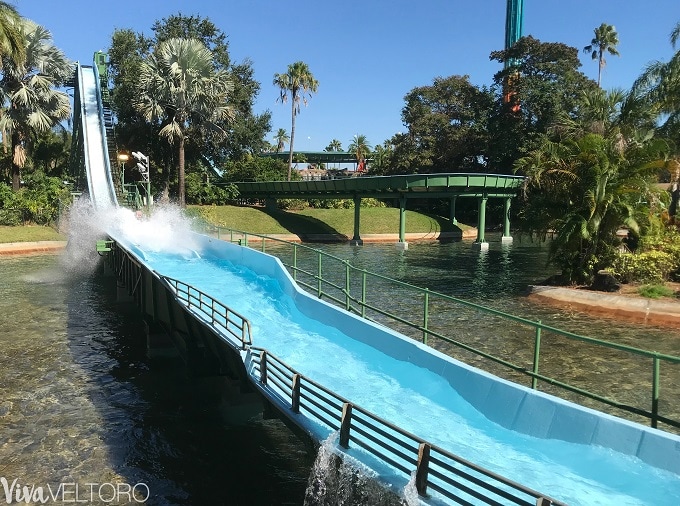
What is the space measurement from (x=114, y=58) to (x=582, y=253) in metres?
52.2

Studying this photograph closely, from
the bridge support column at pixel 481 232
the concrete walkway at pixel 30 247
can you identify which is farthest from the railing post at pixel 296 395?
the bridge support column at pixel 481 232

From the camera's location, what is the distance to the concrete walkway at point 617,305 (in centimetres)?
1786

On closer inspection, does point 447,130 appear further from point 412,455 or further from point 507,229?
point 412,455

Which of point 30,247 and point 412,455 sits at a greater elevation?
point 412,455

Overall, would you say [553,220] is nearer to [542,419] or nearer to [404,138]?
[542,419]

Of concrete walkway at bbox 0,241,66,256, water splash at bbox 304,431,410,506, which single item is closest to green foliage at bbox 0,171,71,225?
concrete walkway at bbox 0,241,66,256

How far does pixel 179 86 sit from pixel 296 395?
136 ft

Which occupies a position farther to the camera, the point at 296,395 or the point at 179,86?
the point at 179,86

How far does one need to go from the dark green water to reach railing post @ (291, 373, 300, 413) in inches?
65.8

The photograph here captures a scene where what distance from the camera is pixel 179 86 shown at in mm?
43875

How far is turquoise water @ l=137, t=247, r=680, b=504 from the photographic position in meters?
6.23

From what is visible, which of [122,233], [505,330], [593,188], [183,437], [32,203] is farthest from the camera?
[32,203]

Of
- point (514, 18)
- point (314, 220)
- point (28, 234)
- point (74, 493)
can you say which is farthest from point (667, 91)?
point (514, 18)

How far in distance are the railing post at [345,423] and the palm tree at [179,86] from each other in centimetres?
4097
